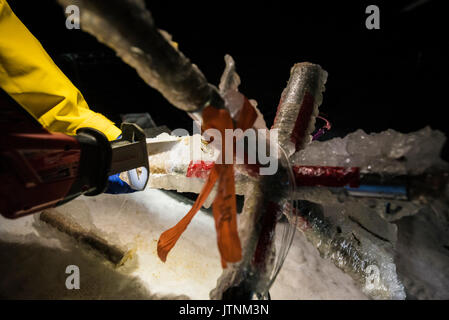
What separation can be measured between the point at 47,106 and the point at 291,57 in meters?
2.26

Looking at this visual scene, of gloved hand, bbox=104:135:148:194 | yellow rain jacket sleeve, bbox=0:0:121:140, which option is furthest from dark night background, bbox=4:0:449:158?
gloved hand, bbox=104:135:148:194

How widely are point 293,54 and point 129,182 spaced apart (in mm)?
2158

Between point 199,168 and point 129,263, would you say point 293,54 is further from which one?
point 129,263

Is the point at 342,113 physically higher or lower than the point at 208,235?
higher

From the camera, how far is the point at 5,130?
2.00 feet

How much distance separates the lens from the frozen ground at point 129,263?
108cm

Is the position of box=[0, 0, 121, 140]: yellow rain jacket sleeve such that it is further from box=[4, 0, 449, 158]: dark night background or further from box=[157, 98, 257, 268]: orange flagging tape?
box=[4, 0, 449, 158]: dark night background

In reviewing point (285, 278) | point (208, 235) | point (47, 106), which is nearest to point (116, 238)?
point (208, 235)

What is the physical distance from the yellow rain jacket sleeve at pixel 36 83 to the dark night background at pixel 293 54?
1.47 metres

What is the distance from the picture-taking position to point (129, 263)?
4.18 feet

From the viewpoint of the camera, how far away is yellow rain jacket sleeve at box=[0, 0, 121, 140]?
3.51 ft

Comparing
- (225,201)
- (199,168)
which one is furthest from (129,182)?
(225,201)

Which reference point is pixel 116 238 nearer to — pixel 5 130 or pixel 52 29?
pixel 5 130

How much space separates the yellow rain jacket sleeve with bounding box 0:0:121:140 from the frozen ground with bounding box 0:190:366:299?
2.14 feet
